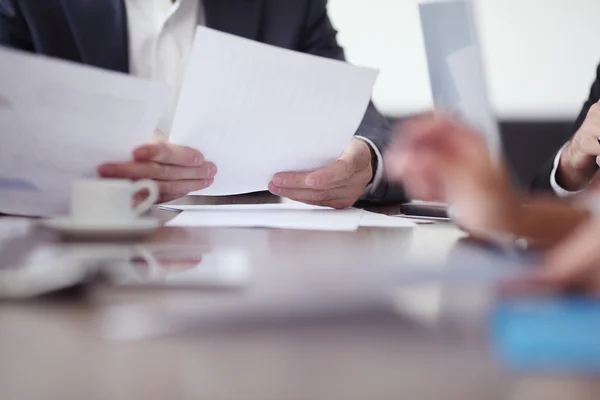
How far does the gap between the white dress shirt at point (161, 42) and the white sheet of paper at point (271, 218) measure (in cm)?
45

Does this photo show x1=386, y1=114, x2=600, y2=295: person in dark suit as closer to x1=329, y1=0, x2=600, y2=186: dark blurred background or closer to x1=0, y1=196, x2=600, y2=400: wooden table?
x1=0, y1=196, x2=600, y2=400: wooden table

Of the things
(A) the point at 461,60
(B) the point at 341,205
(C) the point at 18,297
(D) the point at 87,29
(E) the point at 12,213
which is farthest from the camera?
(D) the point at 87,29

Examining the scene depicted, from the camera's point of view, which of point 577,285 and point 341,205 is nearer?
point 577,285

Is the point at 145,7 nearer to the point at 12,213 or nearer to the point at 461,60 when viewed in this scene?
the point at 12,213

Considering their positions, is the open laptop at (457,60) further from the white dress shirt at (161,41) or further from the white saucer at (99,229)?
the white dress shirt at (161,41)

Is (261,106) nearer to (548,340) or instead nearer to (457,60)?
(457,60)

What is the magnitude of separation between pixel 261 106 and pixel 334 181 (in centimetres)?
17

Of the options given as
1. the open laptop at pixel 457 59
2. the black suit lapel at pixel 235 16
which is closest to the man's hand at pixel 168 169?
the open laptop at pixel 457 59

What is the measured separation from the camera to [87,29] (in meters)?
1.20

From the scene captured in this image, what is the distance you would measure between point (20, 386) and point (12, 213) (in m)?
0.64

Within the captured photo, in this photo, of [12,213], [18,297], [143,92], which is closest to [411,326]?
[18,297]

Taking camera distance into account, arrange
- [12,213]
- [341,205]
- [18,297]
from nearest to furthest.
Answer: [18,297] → [12,213] → [341,205]

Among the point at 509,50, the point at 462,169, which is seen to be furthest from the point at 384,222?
the point at 509,50

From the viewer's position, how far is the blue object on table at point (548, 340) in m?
0.23
